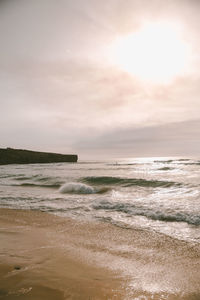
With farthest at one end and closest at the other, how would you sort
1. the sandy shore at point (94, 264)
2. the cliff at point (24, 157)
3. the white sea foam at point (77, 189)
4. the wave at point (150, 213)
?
the cliff at point (24, 157), the white sea foam at point (77, 189), the wave at point (150, 213), the sandy shore at point (94, 264)

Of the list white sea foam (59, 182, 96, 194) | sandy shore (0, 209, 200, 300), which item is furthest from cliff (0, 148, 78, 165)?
sandy shore (0, 209, 200, 300)

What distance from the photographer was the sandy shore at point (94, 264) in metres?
1.64

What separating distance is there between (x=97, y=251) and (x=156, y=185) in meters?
7.96

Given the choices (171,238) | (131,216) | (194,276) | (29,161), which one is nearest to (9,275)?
(194,276)

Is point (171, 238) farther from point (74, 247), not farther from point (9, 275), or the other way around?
point (9, 275)

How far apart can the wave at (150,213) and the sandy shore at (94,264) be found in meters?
1.04

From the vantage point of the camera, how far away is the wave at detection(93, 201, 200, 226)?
4.22 metres

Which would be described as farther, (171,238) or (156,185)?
(156,185)

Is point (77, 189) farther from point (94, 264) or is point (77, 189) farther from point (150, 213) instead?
point (94, 264)

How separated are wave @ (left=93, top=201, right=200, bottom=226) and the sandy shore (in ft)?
3.42

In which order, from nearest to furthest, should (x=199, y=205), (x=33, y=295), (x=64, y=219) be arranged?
(x=33, y=295)
(x=64, y=219)
(x=199, y=205)

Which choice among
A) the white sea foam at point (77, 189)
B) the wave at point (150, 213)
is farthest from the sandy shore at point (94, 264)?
the white sea foam at point (77, 189)

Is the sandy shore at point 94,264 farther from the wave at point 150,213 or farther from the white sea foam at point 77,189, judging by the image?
the white sea foam at point 77,189

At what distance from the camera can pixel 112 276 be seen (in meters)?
1.97
